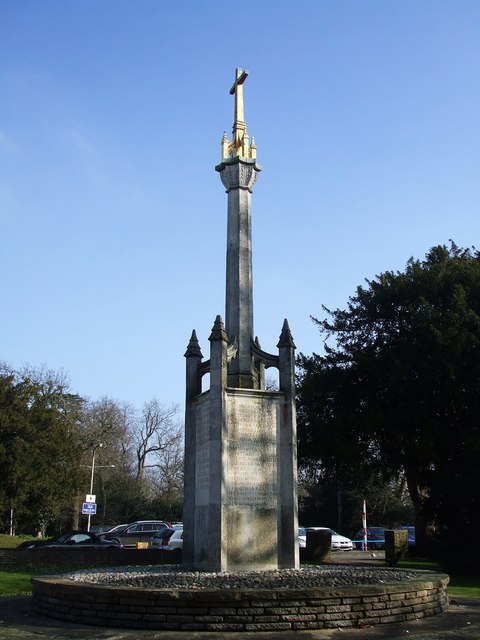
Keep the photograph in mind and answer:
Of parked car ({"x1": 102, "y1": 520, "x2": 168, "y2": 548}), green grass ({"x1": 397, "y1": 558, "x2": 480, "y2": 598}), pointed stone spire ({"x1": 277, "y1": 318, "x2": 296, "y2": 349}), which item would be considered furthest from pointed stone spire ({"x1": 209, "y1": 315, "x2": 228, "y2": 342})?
parked car ({"x1": 102, "y1": 520, "x2": 168, "y2": 548})

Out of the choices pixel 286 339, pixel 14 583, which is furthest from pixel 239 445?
pixel 14 583

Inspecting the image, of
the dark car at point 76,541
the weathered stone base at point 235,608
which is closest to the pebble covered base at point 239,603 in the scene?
the weathered stone base at point 235,608

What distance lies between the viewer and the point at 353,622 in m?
10.8

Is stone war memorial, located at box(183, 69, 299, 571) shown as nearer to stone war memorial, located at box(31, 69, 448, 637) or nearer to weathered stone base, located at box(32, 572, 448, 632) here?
stone war memorial, located at box(31, 69, 448, 637)

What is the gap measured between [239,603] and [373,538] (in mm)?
41839

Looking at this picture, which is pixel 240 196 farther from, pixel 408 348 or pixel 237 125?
pixel 408 348

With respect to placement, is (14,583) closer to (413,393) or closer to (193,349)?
(193,349)

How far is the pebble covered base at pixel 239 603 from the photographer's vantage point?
34.3ft

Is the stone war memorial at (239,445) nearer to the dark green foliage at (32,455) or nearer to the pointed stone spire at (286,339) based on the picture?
the pointed stone spire at (286,339)

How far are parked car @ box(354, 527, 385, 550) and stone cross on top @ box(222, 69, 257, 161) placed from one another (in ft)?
117

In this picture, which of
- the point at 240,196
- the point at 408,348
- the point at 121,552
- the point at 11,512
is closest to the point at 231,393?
the point at 240,196

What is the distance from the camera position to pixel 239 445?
1501 centimetres

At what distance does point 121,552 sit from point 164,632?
15146 mm

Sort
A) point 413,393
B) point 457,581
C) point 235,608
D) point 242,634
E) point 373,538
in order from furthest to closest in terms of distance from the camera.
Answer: point 373,538
point 413,393
point 457,581
point 235,608
point 242,634
